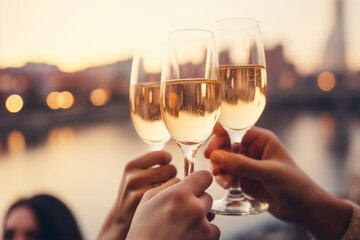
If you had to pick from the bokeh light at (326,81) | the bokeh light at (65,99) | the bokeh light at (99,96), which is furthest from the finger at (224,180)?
the bokeh light at (326,81)

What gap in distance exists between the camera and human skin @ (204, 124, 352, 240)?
0.94 m

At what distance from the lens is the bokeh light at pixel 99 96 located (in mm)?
37844

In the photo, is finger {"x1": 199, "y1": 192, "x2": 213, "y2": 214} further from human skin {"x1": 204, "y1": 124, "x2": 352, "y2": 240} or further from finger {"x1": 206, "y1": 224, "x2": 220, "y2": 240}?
human skin {"x1": 204, "y1": 124, "x2": 352, "y2": 240}

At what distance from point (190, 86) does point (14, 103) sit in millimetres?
35232

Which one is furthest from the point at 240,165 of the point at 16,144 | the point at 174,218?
the point at 16,144

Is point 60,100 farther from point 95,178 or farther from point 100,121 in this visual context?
point 95,178

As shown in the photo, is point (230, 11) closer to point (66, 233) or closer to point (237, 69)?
point (237, 69)

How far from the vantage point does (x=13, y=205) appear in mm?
2447

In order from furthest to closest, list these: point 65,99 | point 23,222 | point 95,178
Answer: point 65,99
point 95,178
point 23,222

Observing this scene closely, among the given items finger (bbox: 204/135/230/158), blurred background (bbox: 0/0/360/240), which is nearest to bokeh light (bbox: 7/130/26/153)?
blurred background (bbox: 0/0/360/240)

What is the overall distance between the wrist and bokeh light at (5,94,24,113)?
111 ft

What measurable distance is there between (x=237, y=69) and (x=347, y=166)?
9150mm

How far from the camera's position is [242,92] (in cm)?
88

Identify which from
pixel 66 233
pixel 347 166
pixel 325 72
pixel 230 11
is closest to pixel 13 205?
pixel 66 233
